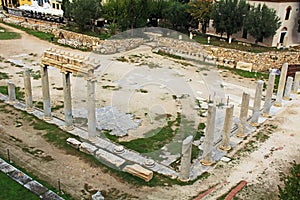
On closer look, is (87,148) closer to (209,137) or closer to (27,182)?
(27,182)

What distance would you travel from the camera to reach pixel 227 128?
1711cm

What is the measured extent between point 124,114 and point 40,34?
87.9ft

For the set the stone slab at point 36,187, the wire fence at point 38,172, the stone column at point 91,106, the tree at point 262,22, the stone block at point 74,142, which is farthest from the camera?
the tree at point 262,22

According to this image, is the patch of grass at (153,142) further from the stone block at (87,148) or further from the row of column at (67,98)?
the row of column at (67,98)

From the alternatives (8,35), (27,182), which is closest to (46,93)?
(27,182)

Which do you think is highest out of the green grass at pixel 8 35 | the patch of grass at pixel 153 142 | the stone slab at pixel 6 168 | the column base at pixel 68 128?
the green grass at pixel 8 35

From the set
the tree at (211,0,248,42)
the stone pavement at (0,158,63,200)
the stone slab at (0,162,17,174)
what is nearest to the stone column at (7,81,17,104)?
the stone pavement at (0,158,63,200)

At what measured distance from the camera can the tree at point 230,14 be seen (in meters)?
35.0

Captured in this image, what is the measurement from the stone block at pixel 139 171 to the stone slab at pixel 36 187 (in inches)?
147

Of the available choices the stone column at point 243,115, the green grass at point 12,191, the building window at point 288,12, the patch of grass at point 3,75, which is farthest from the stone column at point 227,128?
the building window at point 288,12

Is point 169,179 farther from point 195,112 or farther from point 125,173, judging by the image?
point 195,112

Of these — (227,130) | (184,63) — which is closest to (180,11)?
(184,63)

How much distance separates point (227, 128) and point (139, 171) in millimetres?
5403

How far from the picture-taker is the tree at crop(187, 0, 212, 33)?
37625 millimetres
